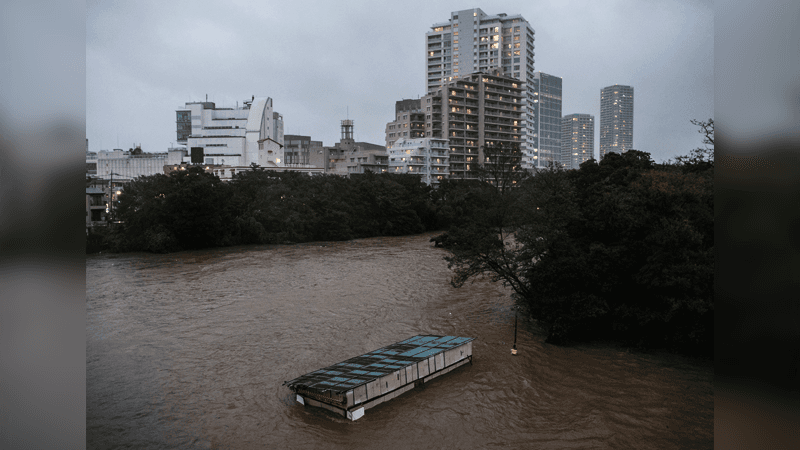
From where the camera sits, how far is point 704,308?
8016mm

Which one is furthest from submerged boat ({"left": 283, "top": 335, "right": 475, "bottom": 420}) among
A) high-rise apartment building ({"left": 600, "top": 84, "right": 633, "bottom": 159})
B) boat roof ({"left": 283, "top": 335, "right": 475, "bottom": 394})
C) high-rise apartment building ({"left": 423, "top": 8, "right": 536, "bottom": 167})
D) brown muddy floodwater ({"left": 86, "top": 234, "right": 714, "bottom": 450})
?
high-rise apartment building ({"left": 423, "top": 8, "right": 536, "bottom": 167})

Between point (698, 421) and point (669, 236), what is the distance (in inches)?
140

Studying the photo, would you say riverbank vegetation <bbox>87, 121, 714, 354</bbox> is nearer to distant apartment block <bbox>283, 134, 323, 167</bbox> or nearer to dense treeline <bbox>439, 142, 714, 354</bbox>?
dense treeline <bbox>439, 142, 714, 354</bbox>

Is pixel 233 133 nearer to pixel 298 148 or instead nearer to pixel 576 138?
pixel 298 148

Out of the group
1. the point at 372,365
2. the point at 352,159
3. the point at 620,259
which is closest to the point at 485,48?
the point at 352,159

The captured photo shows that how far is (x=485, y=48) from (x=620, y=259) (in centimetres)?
5799

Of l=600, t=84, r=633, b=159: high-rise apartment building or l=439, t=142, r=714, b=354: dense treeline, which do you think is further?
l=600, t=84, r=633, b=159: high-rise apartment building

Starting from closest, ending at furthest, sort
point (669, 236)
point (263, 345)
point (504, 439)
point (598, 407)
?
point (504, 439), point (598, 407), point (669, 236), point (263, 345)

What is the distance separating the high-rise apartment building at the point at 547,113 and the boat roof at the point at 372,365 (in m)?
70.5

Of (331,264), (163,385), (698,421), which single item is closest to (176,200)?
(331,264)

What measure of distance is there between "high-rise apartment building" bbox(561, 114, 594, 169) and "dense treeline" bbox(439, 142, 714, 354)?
7640 centimetres

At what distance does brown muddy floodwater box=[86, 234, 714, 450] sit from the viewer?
639 centimetres

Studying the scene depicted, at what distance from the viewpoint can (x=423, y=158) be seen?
4806 centimetres

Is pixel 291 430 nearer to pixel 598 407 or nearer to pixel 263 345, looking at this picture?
pixel 263 345
